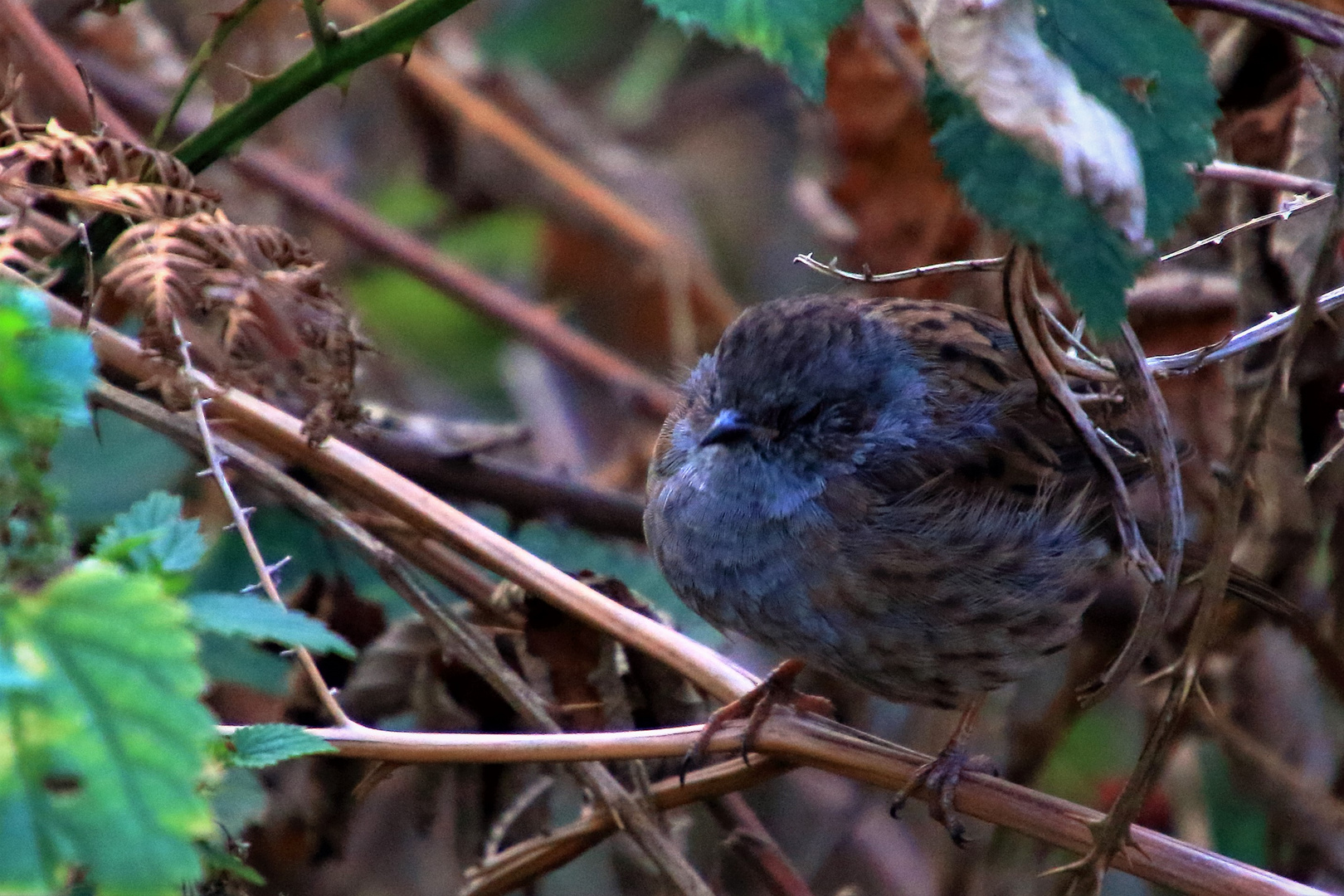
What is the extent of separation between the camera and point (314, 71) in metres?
2.22

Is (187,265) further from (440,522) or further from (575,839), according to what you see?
(575,839)

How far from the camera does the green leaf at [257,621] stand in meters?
1.37

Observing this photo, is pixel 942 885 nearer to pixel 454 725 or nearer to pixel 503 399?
pixel 454 725

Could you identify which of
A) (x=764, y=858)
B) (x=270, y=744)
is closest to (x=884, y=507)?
(x=764, y=858)

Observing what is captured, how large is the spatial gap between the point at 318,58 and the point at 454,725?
1283 mm

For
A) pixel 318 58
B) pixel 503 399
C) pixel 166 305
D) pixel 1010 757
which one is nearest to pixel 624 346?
pixel 503 399

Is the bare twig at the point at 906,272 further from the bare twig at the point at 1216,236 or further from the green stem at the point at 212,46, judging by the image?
the green stem at the point at 212,46

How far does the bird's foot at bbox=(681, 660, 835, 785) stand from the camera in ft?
7.52

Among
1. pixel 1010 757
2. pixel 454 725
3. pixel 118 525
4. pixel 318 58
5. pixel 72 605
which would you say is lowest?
pixel 1010 757

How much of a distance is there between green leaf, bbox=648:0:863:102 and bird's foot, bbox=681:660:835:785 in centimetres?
103

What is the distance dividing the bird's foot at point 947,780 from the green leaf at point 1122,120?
1000 mm

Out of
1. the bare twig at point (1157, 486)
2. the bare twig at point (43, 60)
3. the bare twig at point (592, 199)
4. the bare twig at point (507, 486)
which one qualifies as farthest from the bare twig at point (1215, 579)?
the bare twig at point (592, 199)

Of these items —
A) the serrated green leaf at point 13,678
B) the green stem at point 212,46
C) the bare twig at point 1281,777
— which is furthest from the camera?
the bare twig at point 1281,777

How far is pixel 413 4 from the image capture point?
6.98ft
